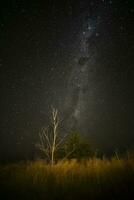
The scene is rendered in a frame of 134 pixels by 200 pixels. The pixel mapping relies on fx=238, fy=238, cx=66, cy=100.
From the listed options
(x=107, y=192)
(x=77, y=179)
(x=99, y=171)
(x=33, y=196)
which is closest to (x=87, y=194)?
(x=107, y=192)

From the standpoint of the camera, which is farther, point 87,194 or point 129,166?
point 129,166

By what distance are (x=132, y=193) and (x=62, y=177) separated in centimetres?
316

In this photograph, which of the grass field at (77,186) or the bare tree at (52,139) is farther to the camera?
the bare tree at (52,139)

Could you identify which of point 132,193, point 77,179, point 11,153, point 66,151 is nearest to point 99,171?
point 77,179

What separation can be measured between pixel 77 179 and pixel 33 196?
6.71 feet

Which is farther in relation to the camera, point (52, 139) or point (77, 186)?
point (52, 139)

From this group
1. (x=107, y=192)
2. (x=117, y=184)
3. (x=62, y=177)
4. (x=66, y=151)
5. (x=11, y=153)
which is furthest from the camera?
(x=11, y=153)

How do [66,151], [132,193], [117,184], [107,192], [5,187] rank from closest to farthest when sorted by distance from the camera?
1. [132,193]
2. [107,192]
3. [117,184]
4. [5,187]
5. [66,151]

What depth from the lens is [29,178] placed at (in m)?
8.19

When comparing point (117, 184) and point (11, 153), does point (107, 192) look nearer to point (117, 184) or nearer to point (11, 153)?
point (117, 184)

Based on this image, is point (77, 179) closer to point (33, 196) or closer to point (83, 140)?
point (33, 196)

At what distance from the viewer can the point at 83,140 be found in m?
15.1

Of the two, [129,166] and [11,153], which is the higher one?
[129,166]

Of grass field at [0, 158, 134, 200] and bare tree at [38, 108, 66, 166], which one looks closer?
grass field at [0, 158, 134, 200]
